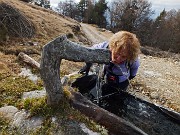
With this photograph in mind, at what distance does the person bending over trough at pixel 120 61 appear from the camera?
4582 mm

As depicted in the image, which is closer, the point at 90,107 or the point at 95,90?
the point at 90,107

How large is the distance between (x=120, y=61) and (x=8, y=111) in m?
2.16

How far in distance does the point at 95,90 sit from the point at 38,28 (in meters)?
8.67

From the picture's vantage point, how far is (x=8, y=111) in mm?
4699

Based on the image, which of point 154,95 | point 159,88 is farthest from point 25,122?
point 159,88

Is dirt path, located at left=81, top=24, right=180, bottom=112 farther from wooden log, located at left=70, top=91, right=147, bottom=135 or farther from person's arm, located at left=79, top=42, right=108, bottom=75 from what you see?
wooden log, located at left=70, top=91, right=147, bottom=135

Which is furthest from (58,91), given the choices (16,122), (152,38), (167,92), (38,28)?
(152,38)

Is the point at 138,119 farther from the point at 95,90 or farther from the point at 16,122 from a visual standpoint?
the point at 16,122

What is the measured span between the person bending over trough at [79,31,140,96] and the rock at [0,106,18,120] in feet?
5.94

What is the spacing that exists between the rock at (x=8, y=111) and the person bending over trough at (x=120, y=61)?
71.2 inches

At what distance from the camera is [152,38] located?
45.3 m

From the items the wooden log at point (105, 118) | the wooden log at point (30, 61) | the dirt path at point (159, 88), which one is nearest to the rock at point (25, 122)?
the wooden log at point (105, 118)

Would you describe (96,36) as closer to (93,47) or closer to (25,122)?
(93,47)

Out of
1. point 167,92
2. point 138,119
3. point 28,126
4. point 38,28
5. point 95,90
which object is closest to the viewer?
point 28,126
